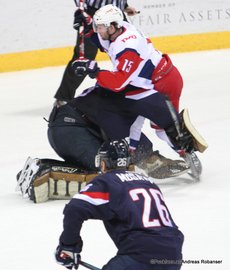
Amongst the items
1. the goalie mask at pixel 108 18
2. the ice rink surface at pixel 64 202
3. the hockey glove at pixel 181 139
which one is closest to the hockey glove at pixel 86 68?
the goalie mask at pixel 108 18

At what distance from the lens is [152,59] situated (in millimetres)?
4906

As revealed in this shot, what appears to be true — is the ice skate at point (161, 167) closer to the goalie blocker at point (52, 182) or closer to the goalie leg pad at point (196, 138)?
the goalie leg pad at point (196, 138)

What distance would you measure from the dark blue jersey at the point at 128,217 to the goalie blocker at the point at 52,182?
5.56ft

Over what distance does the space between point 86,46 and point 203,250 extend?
3.08m

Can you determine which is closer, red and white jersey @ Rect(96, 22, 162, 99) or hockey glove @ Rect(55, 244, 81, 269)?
hockey glove @ Rect(55, 244, 81, 269)

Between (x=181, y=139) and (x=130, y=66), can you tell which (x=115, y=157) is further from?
(x=181, y=139)

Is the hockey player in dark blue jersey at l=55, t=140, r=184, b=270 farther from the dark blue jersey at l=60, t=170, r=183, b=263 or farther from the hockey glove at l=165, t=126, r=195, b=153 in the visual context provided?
the hockey glove at l=165, t=126, r=195, b=153

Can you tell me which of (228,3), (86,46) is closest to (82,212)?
(86,46)

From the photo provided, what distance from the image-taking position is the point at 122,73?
4711mm

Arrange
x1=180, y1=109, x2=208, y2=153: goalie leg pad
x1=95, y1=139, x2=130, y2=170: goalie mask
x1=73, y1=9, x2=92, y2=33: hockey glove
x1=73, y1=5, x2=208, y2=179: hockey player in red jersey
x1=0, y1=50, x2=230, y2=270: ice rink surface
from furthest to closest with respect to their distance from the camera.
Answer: x1=73, y1=9, x2=92, y2=33: hockey glove < x1=180, y1=109, x2=208, y2=153: goalie leg pad < x1=73, y1=5, x2=208, y2=179: hockey player in red jersey < x1=0, y1=50, x2=230, y2=270: ice rink surface < x1=95, y1=139, x2=130, y2=170: goalie mask

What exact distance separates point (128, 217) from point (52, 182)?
5.90 ft

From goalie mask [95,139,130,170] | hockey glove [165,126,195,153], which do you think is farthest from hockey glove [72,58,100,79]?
goalie mask [95,139,130,170]

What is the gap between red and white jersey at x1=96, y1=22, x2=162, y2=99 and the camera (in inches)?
186

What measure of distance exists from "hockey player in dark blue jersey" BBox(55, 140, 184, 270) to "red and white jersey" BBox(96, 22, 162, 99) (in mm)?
1802
